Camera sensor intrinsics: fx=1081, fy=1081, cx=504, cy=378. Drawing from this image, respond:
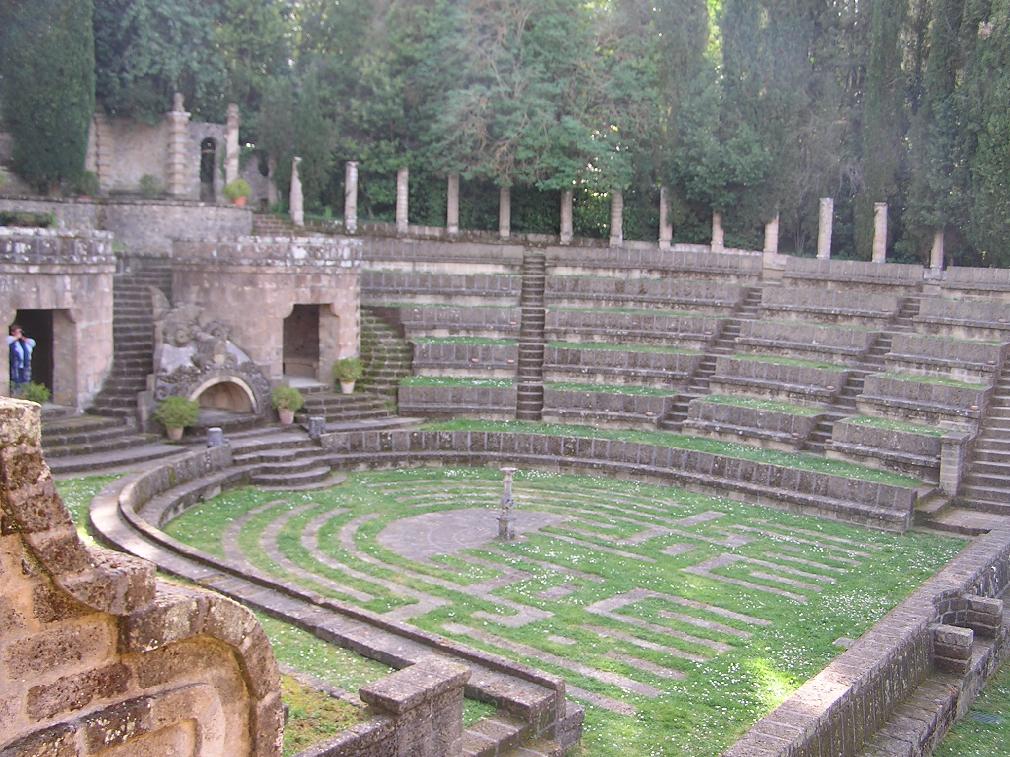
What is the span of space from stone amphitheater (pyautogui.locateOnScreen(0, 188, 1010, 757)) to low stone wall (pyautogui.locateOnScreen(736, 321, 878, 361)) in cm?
7

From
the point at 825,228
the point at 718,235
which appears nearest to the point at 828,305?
the point at 825,228

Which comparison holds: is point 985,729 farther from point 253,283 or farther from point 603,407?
point 253,283

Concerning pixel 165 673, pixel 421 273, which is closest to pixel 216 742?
pixel 165 673

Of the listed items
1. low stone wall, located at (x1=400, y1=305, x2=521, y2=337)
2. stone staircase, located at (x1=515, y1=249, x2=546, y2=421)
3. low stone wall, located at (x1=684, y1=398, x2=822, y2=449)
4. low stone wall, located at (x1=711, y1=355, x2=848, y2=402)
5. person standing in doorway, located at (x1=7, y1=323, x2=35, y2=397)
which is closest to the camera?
person standing in doorway, located at (x1=7, y1=323, x2=35, y2=397)

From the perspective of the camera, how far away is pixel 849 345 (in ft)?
79.8

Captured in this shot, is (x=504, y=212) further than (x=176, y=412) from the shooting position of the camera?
Yes

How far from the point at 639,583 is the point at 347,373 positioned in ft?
38.1

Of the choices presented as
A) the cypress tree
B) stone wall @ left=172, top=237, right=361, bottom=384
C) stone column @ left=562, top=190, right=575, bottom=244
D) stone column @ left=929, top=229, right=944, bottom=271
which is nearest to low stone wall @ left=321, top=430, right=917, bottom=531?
stone wall @ left=172, top=237, right=361, bottom=384

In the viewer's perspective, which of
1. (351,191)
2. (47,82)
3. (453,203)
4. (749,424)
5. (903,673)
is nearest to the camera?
(903,673)

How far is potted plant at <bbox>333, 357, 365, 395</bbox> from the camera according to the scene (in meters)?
24.8

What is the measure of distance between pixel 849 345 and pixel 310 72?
22.6m

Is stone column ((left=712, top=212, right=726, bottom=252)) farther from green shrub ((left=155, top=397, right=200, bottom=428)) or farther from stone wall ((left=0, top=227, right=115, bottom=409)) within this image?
stone wall ((left=0, top=227, right=115, bottom=409))

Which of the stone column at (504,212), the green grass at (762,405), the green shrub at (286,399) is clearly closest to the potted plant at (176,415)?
the green shrub at (286,399)

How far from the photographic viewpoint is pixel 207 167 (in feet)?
136
